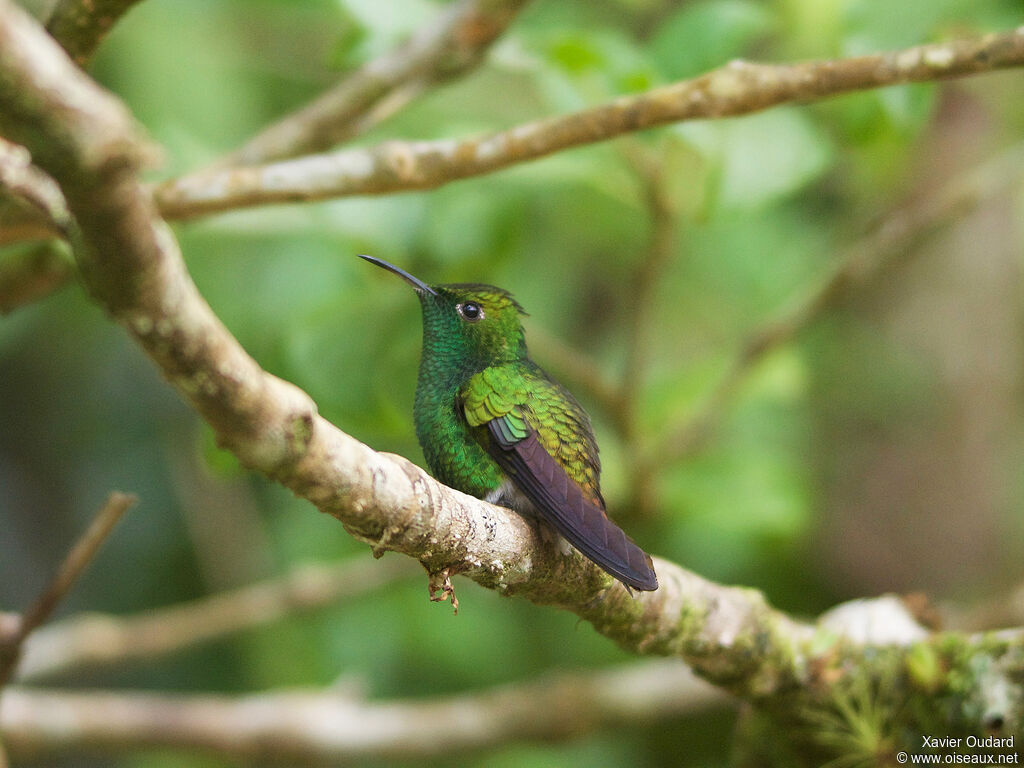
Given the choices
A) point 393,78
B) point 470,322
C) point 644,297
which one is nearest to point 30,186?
point 470,322

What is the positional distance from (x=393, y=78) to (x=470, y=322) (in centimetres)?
74

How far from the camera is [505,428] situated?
1.91 meters

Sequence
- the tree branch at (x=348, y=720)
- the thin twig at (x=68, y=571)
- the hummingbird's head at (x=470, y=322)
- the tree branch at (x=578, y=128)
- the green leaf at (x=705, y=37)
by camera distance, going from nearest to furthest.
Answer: the tree branch at (x=578, y=128), the thin twig at (x=68, y=571), the hummingbird's head at (x=470, y=322), the green leaf at (x=705, y=37), the tree branch at (x=348, y=720)

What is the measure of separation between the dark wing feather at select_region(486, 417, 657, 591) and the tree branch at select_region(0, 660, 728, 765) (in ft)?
6.06

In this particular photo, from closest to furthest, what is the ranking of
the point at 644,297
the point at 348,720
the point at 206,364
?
the point at 206,364 → the point at 644,297 → the point at 348,720

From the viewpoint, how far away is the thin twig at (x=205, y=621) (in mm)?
3555

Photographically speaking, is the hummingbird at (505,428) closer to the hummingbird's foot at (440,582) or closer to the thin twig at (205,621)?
the hummingbird's foot at (440,582)

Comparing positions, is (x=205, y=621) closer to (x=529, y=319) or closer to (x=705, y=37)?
(x=529, y=319)

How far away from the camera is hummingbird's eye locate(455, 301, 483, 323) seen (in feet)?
7.35

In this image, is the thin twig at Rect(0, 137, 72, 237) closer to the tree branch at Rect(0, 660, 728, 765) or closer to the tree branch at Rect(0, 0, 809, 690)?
the tree branch at Rect(0, 0, 809, 690)

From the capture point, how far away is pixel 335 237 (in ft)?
10.5

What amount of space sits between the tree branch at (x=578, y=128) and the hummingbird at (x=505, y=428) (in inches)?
8.9

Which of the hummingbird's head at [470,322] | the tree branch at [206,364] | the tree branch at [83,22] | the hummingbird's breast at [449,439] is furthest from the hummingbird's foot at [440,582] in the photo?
the tree branch at [83,22]

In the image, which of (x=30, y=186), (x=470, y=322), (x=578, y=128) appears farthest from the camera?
(x=470, y=322)
